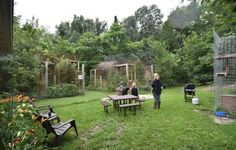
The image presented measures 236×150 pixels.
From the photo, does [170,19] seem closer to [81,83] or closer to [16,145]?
[81,83]

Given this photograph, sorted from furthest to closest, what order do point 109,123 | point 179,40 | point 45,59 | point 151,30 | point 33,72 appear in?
1. point 151,30
2. point 179,40
3. point 45,59
4. point 33,72
5. point 109,123

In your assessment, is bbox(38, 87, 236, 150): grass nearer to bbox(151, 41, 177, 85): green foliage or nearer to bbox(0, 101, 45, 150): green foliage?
bbox(0, 101, 45, 150): green foliage

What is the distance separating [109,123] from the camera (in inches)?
252

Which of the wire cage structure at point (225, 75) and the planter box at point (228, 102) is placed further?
the planter box at point (228, 102)

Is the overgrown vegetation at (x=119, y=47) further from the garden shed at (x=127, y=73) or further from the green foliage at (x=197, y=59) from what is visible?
the garden shed at (x=127, y=73)

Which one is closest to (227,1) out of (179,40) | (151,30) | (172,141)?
(172,141)

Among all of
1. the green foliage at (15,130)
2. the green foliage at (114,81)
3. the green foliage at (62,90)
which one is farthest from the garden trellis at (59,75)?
the green foliage at (15,130)

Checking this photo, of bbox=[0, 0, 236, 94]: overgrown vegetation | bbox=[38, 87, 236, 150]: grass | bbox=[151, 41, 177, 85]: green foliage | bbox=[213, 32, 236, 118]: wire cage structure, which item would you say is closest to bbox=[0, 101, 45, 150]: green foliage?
bbox=[38, 87, 236, 150]: grass

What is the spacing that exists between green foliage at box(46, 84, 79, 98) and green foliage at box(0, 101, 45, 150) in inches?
356

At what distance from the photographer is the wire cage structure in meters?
6.75

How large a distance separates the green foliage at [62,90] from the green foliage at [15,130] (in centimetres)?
905

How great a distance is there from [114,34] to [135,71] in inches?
308

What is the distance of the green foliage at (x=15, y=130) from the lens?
3.03 m

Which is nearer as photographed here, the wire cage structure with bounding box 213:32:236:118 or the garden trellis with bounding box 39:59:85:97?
the wire cage structure with bounding box 213:32:236:118
